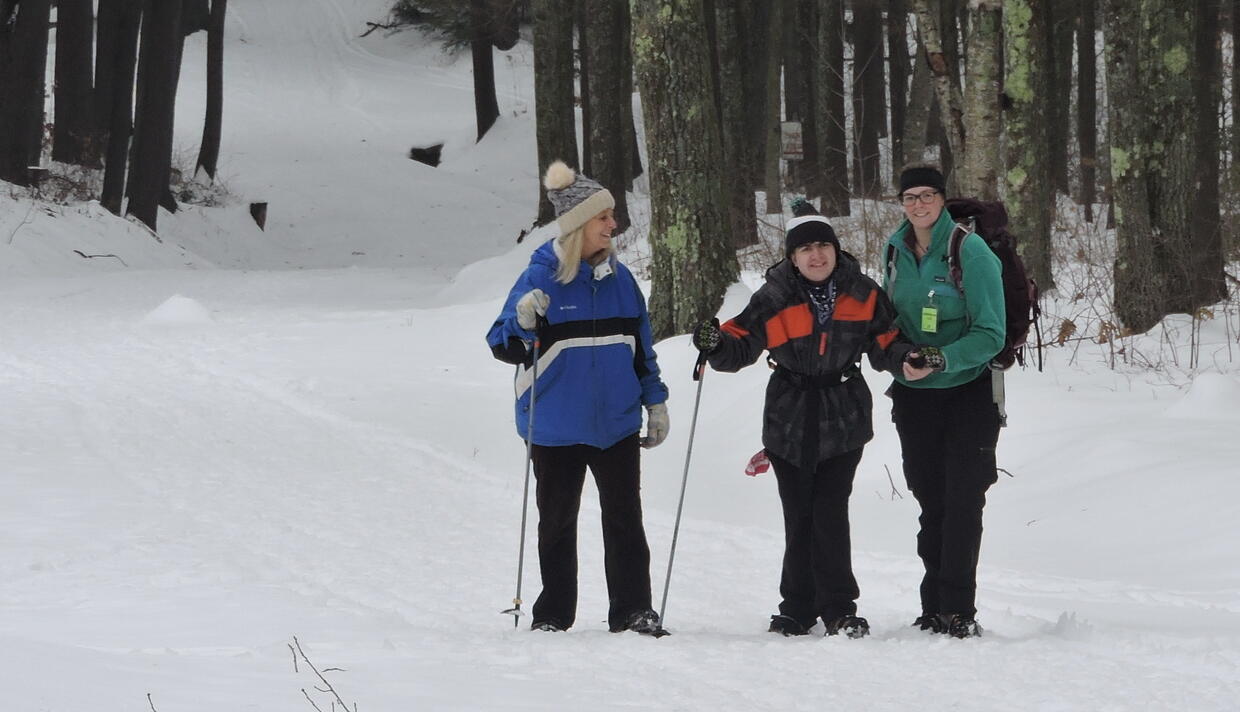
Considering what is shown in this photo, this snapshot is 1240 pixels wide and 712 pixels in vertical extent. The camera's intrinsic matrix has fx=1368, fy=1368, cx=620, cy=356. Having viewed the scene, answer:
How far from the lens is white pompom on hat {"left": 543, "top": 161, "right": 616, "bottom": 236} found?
5.27m

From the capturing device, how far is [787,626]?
5.47 metres

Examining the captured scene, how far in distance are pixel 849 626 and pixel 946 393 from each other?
97 cm

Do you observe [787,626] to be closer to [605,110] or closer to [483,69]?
[605,110]

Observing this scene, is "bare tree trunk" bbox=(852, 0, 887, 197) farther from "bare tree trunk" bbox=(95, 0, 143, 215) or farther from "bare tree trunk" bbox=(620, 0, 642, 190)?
"bare tree trunk" bbox=(95, 0, 143, 215)

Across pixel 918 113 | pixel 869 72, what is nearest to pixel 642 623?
pixel 918 113

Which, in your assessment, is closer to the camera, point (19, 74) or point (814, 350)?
point (814, 350)

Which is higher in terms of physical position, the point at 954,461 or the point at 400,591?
the point at 954,461

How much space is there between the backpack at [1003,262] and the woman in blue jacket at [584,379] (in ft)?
4.08

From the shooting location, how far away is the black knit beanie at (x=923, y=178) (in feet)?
17.1

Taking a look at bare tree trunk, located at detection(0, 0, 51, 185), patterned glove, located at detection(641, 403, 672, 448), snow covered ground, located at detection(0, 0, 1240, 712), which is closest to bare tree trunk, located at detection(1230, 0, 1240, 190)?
snow covered ground, located at detection(0, 0, 1240, 712)

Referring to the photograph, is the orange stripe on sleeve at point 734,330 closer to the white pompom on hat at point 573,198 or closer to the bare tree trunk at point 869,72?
the white pompom on hat at point 573,198

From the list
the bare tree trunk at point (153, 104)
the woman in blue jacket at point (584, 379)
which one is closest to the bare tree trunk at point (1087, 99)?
the bare tree trunk at point (153, 104)

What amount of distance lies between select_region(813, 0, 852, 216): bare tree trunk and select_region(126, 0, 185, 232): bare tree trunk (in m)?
11.7

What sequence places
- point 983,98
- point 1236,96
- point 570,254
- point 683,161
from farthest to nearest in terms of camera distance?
point 1236,96 → point 683,161 → point 983,98 → point 570,254
